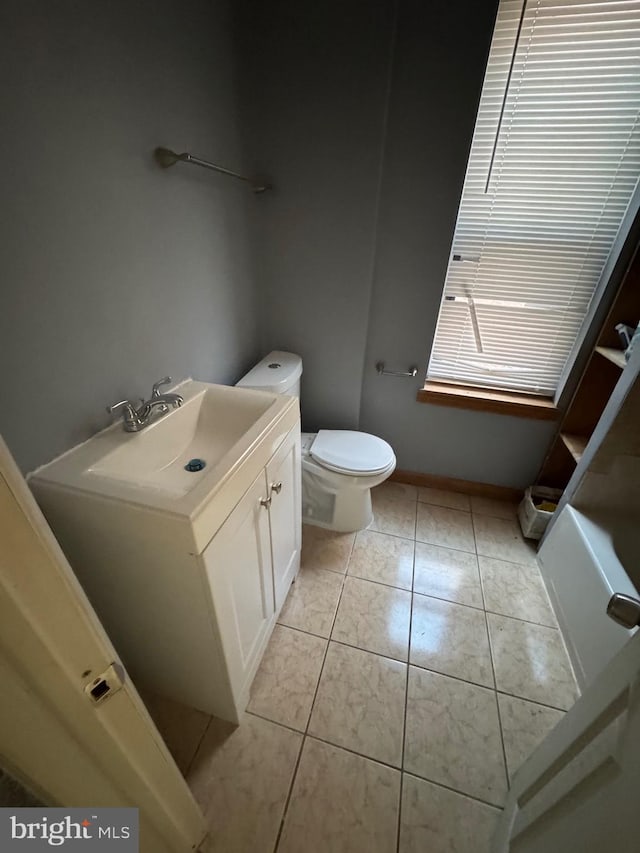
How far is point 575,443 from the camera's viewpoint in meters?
1.67

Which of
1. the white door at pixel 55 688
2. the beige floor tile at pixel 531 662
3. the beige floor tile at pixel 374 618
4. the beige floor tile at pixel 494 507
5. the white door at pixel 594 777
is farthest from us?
the beige floor tile at pixel 494 507

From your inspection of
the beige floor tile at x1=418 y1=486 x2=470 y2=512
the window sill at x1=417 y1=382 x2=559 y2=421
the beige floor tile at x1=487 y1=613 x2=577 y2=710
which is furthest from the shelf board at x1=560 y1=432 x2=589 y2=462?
the beige floor tile at x1=487 y1=613 x2=577 y2=710

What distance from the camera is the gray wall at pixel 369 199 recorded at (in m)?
1.28

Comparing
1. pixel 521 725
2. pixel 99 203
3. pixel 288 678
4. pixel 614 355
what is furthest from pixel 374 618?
pixel 99 203

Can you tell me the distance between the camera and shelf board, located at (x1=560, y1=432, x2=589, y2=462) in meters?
1.61

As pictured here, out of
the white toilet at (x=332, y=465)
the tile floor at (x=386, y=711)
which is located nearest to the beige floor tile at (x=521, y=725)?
the tile floor at (x=386, y=711)

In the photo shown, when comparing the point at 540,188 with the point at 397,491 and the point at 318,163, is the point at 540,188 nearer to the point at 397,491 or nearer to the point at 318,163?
the point at 318,163

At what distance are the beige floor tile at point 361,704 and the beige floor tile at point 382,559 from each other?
34cm

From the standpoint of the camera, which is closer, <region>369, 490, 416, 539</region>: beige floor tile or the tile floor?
the tile floor

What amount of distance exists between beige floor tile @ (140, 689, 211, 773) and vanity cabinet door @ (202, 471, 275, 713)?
155 mm

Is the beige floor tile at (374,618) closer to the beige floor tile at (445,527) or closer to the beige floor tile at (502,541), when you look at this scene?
the beige floor tile at (445,527)

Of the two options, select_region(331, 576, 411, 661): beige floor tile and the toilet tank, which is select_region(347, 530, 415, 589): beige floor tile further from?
the toilet tank

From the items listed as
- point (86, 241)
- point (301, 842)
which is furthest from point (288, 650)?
point (86, 241)

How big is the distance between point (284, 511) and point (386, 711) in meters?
0.72
